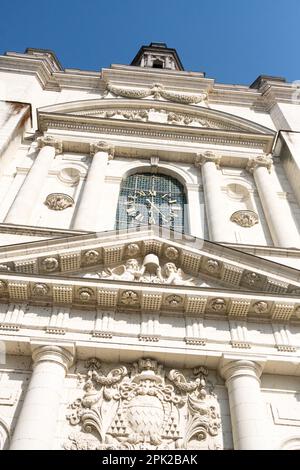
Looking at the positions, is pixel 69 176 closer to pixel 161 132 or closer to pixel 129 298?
pixel 161 132

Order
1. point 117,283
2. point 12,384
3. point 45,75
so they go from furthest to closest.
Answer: point 45,75
point 117,283
point 12,384

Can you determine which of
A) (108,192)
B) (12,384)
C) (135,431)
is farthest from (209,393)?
(108,192)

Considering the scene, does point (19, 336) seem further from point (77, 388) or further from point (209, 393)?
point (209, 393)

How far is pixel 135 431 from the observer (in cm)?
836

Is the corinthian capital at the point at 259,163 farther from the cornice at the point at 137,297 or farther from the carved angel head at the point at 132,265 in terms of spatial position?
the cornice at the point at 137,297

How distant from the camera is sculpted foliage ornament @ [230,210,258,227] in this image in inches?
604

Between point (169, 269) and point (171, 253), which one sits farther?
point (171, 253)

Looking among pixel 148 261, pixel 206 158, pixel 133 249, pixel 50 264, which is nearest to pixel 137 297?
pixel 148 261

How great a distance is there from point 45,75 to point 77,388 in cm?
1847

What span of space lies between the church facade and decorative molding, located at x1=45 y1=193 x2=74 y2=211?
2.3 inches

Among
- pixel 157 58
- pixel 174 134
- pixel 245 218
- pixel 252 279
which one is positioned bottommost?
pixel 252 279

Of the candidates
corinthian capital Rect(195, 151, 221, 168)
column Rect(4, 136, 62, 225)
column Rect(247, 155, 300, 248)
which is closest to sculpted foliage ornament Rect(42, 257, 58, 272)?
column Rect(4, 136, 62, 225)

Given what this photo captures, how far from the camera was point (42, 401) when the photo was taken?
27.1 ft

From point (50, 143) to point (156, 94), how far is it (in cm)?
738
